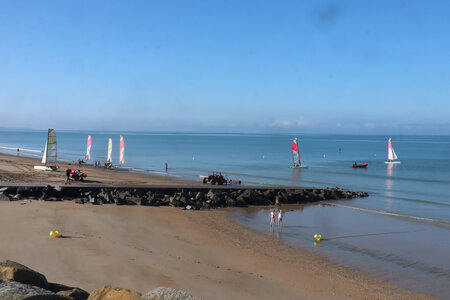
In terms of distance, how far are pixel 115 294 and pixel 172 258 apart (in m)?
9.16

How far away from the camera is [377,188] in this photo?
139 ft

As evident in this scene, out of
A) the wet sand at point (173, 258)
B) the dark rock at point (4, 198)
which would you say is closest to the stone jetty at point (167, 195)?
the dark rock at point (4, 198)

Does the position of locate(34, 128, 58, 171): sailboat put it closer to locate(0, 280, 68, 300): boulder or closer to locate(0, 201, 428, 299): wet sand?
locate(0, 201, 428, 299): wet sand

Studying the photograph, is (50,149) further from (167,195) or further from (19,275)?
(19,275)

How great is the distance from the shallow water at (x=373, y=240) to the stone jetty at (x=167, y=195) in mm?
1758

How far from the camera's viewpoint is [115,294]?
227 inches

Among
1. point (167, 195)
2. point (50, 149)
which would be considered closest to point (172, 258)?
point (167, 195)

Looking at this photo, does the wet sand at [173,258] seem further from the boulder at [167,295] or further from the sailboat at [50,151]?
the sailboat at [50,151]

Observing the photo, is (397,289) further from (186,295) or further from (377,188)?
(377,188)

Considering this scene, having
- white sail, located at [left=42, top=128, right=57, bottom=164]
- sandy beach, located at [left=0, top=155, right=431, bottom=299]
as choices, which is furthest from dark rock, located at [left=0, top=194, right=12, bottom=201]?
white sail, located at [left=42, top=128, right=57, bottom=164]

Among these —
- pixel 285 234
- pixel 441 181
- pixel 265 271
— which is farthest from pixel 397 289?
pixel 441 181

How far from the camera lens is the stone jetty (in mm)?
25297

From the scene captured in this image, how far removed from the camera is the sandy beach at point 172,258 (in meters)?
12.1

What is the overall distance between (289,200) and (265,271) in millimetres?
16772
